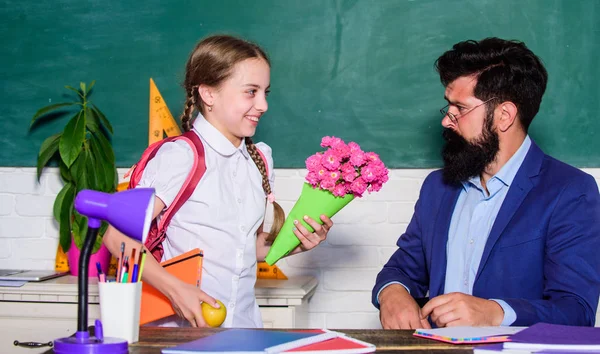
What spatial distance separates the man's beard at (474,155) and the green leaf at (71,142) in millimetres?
1423

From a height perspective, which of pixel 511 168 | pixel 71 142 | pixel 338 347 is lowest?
pixel 338 347

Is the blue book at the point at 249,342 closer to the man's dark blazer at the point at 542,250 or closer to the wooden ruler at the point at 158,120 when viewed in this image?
the man's dark blazer at the point at 542,250

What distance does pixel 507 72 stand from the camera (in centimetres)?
229

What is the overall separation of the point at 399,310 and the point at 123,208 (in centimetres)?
105

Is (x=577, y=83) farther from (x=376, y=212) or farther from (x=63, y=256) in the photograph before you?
(x=63, y=256)

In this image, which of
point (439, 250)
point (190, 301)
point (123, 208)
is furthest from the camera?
point (439, 250)

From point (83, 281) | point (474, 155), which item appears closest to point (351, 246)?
point (474, 155)

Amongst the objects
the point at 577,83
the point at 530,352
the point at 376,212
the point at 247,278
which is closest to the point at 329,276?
the point at 376,212

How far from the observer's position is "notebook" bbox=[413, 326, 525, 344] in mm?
1436

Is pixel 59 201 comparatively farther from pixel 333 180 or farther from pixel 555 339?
pixel 555 339

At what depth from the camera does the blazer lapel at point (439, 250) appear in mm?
2254

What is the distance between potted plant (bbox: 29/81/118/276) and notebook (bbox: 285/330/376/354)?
157 cm

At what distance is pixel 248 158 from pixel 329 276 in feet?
3.36

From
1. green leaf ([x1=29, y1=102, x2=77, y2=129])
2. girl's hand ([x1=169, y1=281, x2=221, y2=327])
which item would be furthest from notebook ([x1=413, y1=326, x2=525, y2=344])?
green leaf ([x1=29, y1=102, x2=77, y2=129])
